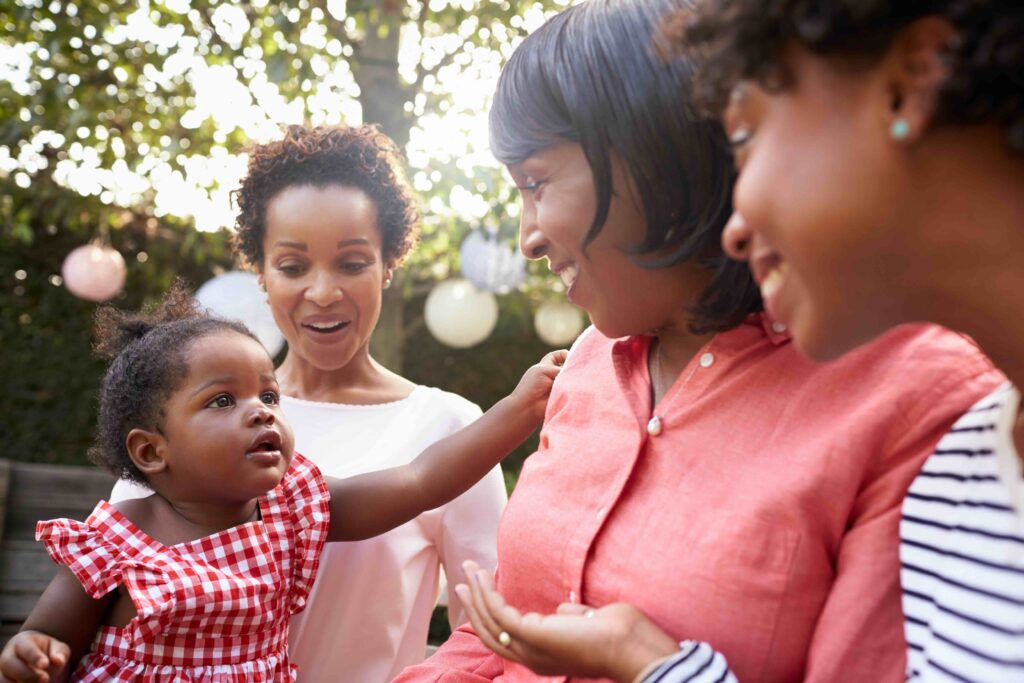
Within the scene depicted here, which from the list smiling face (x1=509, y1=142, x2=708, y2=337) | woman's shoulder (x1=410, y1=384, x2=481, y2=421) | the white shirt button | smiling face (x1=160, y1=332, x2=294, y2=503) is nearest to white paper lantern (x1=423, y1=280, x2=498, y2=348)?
woman's shoulder (x1=410, y1=384, x2=481, y2=421)

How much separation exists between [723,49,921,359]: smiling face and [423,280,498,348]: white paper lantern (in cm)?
643

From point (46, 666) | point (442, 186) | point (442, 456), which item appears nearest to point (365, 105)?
point (442, 186)

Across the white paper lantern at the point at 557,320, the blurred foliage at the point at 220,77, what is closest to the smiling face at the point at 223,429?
the blurred foliage at the point at 220,77

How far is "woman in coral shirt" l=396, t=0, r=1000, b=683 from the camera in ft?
4.52

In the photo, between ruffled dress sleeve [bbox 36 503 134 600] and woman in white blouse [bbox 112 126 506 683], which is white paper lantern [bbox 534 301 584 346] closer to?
woman in white blouse [bbox 112 126 506 683]

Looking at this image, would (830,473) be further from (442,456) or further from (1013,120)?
(442,456)

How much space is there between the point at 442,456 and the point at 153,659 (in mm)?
771

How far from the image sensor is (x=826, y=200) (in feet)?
3.50

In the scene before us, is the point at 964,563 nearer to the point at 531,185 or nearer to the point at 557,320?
the point at 531,185

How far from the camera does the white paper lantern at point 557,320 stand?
827 cm

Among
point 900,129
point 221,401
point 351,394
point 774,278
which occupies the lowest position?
point 351,394

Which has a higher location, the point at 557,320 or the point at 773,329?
the point at 773,329

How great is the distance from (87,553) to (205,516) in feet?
0.87

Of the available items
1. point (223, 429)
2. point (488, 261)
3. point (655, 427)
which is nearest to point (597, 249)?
point (655, 427)
